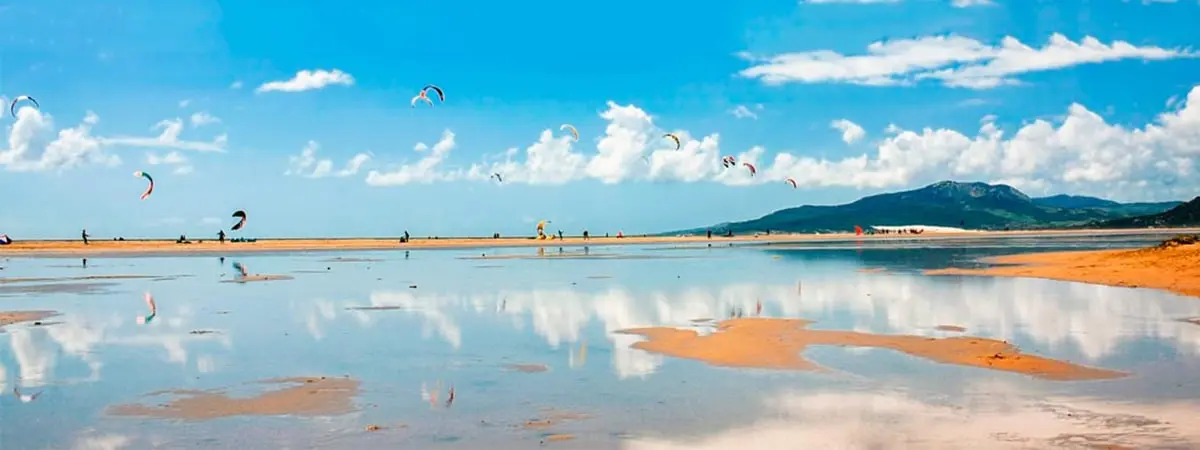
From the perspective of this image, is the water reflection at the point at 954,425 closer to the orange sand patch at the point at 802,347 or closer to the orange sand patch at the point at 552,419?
the orange sand patch at the point at 552,419

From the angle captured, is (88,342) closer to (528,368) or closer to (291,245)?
(528,368)

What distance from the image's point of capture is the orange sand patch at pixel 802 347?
16.2m

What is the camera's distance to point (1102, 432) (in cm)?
1108

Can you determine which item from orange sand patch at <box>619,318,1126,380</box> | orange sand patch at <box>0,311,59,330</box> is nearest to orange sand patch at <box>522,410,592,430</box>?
orange sand patch at <box>619,318,1126,380</box>

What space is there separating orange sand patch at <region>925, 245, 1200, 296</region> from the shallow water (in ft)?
9.03

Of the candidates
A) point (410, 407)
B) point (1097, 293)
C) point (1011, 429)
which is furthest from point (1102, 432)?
point (1097, 293)

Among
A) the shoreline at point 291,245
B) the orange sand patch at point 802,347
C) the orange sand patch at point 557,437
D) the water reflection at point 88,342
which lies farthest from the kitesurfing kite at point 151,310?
the shoreline at point 291,245

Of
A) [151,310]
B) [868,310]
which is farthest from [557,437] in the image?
[151,310]

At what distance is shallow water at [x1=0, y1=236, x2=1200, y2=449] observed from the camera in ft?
37.7

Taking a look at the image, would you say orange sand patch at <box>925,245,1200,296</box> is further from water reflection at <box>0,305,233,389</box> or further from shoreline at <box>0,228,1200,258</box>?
shoreline at <box>0,228,1200,258</box>

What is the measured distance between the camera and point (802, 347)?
751 inches

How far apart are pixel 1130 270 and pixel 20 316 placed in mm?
43130

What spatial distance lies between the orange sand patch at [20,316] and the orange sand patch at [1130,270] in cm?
3606

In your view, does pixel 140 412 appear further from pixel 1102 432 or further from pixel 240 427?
pixel 1102 432
